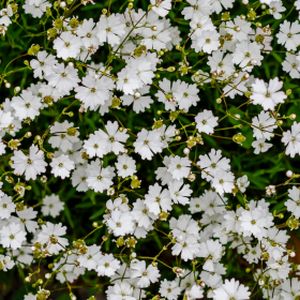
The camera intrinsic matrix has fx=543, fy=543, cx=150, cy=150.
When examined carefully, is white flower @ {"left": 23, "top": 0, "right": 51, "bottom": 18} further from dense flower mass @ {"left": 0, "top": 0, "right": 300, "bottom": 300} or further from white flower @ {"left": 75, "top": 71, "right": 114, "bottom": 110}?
white flower @ {"left": 75, "top": 71, "right": 114, "bottom": 110}

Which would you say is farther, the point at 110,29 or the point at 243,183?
the point at 243,183

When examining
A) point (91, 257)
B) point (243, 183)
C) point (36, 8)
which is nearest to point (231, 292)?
point (243, 183)

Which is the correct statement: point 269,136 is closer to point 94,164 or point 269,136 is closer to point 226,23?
point 226,23

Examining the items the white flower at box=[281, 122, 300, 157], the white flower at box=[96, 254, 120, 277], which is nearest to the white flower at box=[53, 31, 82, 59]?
the white flower at box=[96, 254, 120, 277]

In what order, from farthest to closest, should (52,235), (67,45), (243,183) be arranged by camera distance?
1. (243,183)
2. (52,235)
3. (67,45)

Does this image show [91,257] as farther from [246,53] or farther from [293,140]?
[246,53]

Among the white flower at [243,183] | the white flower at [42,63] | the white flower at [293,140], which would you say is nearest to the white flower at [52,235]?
the white flower at [42,63]

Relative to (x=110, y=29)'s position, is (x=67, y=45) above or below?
below
